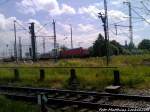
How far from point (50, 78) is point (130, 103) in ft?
34.4

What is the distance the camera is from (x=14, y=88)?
20.7 meters

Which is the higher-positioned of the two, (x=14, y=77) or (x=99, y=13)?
(x=99, y=13)

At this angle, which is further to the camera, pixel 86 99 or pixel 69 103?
pixel 86 99

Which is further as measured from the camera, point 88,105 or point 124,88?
point 124,88

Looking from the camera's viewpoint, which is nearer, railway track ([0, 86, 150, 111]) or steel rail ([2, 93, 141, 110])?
steel rail ([2, 93, 141, 110])

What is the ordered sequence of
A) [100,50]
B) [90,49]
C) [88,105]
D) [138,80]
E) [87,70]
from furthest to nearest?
[90,49] → [100,50] → [87,70] → [138,80] → [88,105]

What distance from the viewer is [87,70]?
2695cm

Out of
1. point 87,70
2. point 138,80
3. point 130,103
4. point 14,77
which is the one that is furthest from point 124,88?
point 14,77

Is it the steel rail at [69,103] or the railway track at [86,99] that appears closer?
the steel rail at [69,103]

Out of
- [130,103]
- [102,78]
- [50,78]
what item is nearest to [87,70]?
[50,78]

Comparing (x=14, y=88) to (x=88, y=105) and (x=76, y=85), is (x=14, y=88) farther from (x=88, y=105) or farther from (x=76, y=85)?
(x=88, y=105)

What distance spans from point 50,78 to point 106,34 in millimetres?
21839

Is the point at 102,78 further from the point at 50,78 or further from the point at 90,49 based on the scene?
the point at 90,49

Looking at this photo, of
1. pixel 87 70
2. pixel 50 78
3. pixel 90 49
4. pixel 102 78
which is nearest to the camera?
pixel 102 78
